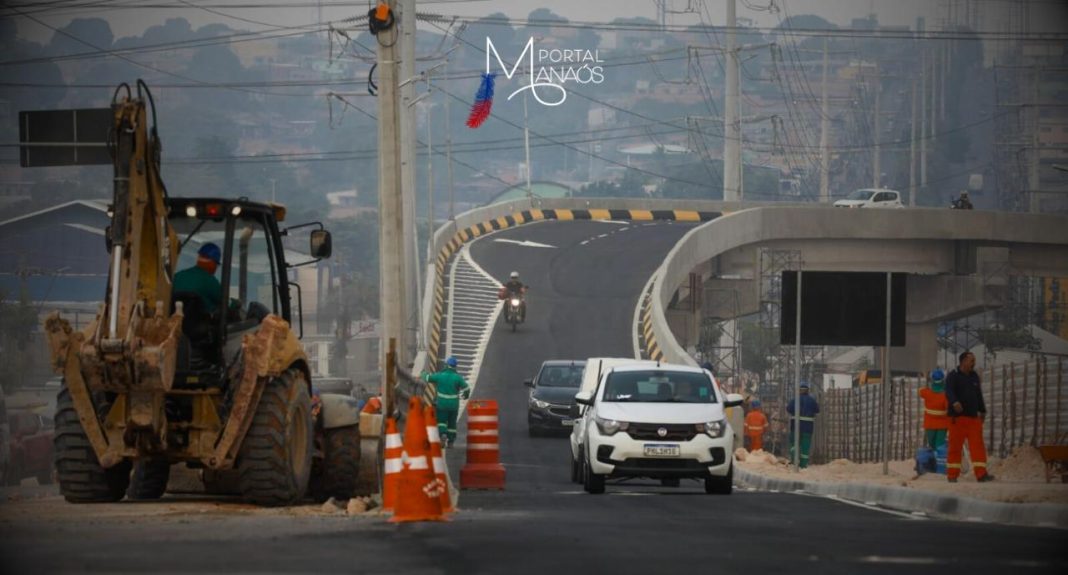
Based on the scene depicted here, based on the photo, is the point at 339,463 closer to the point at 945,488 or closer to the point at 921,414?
the point at 945,488

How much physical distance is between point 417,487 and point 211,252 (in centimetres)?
299

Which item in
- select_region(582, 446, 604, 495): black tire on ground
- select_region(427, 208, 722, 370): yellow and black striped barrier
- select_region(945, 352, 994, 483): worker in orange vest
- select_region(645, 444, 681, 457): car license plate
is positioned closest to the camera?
select_region(645, 444, 681, 457): car license plate

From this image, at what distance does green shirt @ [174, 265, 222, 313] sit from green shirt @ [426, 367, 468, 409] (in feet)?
50.6

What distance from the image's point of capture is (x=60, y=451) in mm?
14969

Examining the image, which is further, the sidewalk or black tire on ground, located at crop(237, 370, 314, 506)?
the sidewalk

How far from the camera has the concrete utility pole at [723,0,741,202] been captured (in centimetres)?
10019

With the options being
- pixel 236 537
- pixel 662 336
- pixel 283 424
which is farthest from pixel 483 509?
pixel 662 336

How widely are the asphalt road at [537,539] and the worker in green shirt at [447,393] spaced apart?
33.9ft

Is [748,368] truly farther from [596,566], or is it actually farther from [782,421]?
[596,566]

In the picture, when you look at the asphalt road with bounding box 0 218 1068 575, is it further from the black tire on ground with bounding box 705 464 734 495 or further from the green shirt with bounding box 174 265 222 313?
the green shirt with bounding box 174 265 222 313

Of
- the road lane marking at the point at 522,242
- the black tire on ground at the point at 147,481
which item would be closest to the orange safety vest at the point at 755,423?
the black tire on ground at the point at 147,481

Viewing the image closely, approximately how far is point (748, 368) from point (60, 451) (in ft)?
368

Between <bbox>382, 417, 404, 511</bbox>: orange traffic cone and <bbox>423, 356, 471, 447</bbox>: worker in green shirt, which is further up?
<bbox>382, 417, 404, 511</bbox>: orange traffic cone

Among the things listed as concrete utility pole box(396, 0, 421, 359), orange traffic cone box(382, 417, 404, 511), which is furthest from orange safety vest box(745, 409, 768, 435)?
orange traffic cone box(382, 417, 404, 511)
